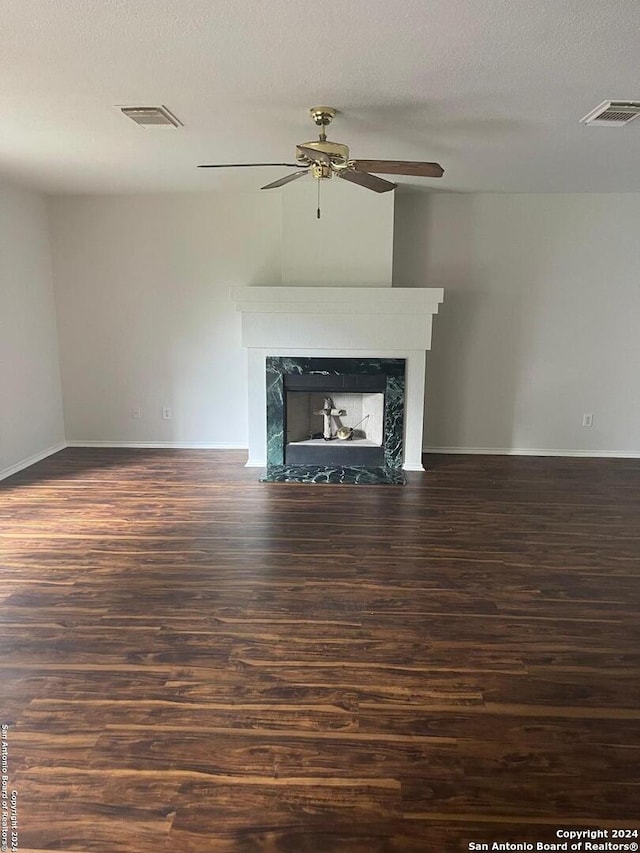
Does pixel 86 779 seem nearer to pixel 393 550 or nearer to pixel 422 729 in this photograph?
pixel 422 729

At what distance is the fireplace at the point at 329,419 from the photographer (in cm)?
495

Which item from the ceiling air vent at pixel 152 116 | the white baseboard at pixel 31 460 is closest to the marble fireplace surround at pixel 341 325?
the ceiling air vent at pixel 152 116

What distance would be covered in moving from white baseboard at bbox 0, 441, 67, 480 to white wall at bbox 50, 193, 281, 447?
0.19 meters

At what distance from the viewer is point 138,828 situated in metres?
1.65

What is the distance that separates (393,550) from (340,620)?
847 millimetres

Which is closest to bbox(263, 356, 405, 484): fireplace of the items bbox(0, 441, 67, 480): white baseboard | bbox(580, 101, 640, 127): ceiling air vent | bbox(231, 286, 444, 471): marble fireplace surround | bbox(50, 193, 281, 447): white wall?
bbox(231, 286, 444, 471): marble fireplace surround

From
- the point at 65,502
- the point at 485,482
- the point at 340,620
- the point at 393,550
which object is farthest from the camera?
the point at 485,482

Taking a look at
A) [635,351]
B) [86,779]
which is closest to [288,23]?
[86,779]

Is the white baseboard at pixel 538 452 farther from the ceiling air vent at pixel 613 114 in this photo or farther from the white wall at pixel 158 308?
the ceiling air vent at pixel 613 114

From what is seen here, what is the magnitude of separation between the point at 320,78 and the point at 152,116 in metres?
1.04

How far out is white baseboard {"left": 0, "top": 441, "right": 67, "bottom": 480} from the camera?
4.82m

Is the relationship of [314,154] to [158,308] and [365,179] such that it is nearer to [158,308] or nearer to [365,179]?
[365,179]

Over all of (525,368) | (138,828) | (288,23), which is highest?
(288,23)

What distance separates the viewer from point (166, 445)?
5.78 meters
